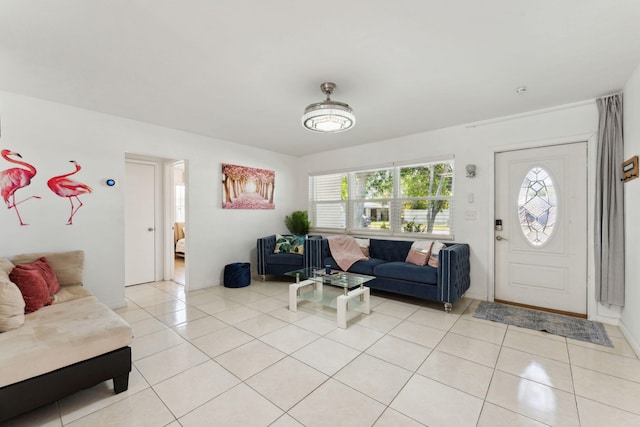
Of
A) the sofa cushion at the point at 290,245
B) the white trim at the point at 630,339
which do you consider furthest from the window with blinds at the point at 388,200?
the white trim at the point at 630,339

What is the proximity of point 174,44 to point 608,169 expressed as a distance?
4358 mm

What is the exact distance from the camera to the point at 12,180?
2.93 m

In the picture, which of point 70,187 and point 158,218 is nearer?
point 70,187

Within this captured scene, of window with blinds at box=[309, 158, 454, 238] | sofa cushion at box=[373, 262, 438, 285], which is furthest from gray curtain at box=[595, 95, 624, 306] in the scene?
sofa cushion at box=[373, 262, 438, 285]

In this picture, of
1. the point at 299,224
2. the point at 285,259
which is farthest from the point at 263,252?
the point at 299,224

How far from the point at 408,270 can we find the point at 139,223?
4498mm

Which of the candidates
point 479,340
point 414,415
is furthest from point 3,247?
point 479,340

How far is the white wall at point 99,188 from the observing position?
3.01 m

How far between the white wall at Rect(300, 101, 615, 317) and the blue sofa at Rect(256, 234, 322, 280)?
7.53ft

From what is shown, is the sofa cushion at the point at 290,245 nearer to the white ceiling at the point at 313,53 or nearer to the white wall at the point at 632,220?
the white ceiling at the point at 313,53

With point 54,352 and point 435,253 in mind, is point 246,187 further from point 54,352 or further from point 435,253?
point 54,352

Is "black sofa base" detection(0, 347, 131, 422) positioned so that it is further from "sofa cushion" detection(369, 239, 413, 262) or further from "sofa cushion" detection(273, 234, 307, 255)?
"sofa cushion" detection(369, 239, 413, 262)

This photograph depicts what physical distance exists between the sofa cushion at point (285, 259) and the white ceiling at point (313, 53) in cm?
250

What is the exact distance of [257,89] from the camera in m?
2.90
